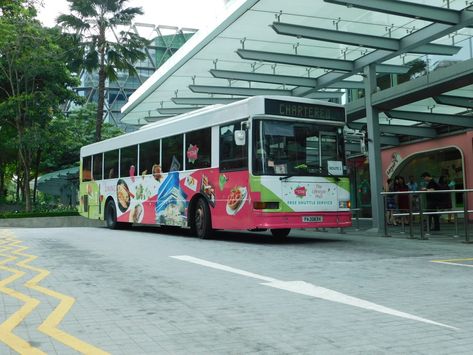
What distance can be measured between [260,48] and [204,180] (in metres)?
5.99

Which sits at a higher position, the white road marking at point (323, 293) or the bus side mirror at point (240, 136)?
the bus side mirror at point (240, 136)

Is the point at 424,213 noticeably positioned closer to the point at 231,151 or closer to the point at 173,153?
the point at 231,151

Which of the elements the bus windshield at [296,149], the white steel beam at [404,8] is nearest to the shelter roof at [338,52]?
the white steel beam at [404,8]

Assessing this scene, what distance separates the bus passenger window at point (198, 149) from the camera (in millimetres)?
12750

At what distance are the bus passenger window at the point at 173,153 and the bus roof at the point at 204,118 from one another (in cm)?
17

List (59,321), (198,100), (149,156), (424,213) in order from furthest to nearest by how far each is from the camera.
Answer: (198,100) → (149,156) → (424,213) → (59,321)

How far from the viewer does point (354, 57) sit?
16.5 m

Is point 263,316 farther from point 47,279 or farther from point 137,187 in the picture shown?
point 137,187

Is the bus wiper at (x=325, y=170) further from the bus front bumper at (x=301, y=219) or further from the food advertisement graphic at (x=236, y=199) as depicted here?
the food advertisement graphic at (x=236, y=199)

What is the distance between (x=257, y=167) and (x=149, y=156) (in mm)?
5264

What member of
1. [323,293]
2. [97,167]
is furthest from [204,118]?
[323,293]

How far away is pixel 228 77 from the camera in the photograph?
1831cm

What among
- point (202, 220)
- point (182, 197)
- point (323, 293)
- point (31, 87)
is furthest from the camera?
point (31, 87)

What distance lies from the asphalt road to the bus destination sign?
3.42 metres
